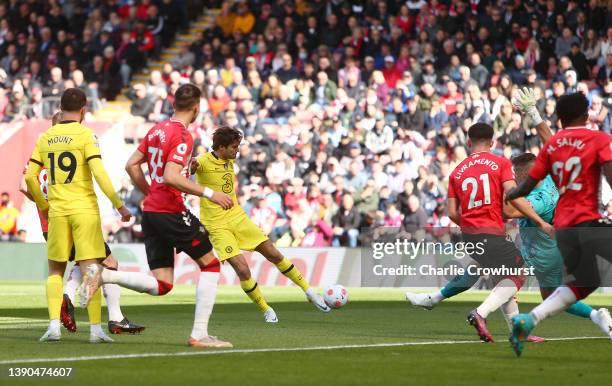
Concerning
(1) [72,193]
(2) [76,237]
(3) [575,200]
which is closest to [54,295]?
(2) [76,237]

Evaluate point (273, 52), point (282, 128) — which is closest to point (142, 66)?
point (273, 52)

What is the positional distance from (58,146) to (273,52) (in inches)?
801

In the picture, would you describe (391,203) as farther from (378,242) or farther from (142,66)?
(142,66)

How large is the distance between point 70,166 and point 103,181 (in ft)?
1.37

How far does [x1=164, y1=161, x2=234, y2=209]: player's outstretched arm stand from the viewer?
10.9 meters

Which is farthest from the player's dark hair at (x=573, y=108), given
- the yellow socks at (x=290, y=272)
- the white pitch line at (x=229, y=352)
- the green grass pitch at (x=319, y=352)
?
the yellow socks at (x=290, y=272)

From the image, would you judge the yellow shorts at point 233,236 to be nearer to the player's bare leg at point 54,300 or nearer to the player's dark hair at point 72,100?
the player's bare leg at point 54,300

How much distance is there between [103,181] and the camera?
37.4 ft

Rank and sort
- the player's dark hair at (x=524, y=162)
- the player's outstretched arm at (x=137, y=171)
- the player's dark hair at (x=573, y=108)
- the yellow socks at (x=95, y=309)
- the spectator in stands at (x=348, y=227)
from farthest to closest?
the spectator in stands at (x=348, y=227), the player's dark hair at (x=524, y=162), the player's outstretched arm at (x=137, y=171), the yellow socks at (x=95, y=309), the player's dark hair at (x=573, y=108)

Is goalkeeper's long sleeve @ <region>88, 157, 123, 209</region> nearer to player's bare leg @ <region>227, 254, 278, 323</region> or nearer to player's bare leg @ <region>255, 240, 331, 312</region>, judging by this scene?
→ player's bare leg @ <region>227, 254, 278, 323</region>

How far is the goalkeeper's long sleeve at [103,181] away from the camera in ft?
37.3

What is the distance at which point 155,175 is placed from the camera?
1191cm

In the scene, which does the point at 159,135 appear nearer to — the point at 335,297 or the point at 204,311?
the point at 204,311

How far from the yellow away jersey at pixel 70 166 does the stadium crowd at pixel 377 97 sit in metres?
14.8
